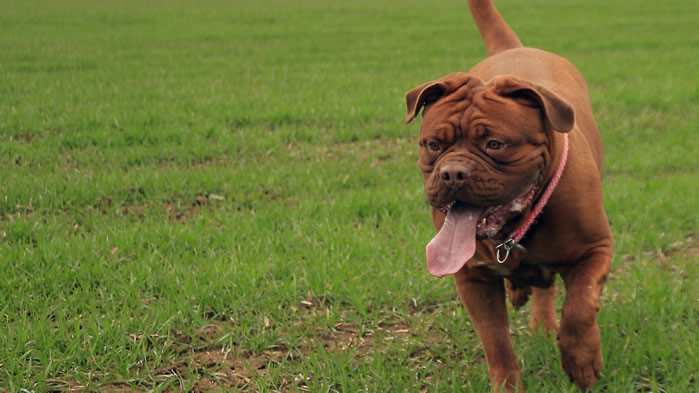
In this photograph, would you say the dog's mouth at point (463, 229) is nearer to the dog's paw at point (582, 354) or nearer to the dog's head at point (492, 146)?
the dog's head at point (492, 146)

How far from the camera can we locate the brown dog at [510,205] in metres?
3.06

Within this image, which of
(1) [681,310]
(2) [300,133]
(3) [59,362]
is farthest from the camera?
(2) [300,133]

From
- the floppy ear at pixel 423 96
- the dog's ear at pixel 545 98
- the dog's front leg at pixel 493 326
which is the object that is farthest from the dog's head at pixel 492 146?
the dog's front leg at pixel 493 326

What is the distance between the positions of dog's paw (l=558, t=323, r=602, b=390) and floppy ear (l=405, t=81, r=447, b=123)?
1.15 meters

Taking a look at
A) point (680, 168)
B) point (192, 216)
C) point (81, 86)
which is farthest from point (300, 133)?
point (81, 86)

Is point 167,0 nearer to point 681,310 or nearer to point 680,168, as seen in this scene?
point 680,168

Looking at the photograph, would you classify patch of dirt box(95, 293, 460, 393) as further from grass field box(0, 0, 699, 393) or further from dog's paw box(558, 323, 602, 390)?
dog's paw box(558, 323, 602, 390)

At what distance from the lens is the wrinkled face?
302 cm

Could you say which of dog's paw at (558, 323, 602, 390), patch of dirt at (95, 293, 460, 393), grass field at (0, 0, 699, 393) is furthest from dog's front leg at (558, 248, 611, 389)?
patch of dirt at (95, 293, 460, 393)

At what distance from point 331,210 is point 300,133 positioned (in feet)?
8.97

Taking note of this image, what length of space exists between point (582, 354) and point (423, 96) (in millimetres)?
1315

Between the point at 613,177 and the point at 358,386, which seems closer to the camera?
the point at 358,386

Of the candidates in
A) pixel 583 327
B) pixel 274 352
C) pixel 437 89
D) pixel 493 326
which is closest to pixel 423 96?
pixel 437 89

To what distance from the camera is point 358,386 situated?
3.45 m
